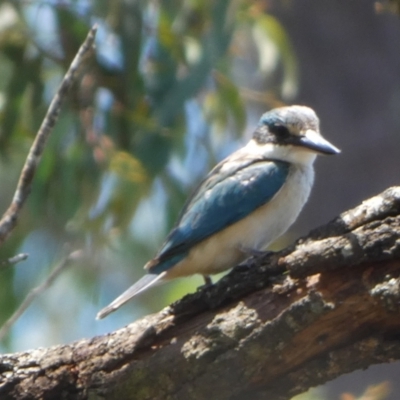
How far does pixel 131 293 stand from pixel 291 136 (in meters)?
1.04

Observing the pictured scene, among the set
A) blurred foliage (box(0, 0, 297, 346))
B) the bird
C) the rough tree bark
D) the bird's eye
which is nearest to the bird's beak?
the bird

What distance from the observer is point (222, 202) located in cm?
374

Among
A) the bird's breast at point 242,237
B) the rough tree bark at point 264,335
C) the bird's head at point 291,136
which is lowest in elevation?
the rough tree bark at point 264,335

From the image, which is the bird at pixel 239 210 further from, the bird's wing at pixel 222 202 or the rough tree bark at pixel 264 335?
the rough tree bark at pixel 264 335

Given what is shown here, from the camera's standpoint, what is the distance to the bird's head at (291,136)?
12.8 feet

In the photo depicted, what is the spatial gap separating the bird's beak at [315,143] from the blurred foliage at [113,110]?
0.69 meters

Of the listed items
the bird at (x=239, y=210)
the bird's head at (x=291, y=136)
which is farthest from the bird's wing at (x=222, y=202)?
the bird's head at (x=291, y=136)

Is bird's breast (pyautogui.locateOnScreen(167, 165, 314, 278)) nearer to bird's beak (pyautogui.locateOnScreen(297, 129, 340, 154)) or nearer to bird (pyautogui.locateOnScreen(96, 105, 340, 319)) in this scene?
bird (pyautogui.locateOnScreen(96, 105, 340, 319))

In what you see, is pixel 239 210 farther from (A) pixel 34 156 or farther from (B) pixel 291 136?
(A) pixel 34 156

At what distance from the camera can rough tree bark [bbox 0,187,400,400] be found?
2.50 metres

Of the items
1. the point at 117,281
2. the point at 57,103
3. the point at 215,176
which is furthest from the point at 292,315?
the point at 117,281

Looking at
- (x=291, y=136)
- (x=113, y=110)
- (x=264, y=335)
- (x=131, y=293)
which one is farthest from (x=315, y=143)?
(x=264, y=335)

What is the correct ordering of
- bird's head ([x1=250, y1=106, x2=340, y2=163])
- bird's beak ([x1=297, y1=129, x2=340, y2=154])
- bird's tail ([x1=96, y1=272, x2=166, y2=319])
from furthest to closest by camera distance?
bird's head ([x1=250, y1=106, x2=340, y2=163]) → bird's beak ([x1=297, y1=129, x2=340, y2=154]) → bird's tail ([x1=96, y1=272, x2=166, y2=319])

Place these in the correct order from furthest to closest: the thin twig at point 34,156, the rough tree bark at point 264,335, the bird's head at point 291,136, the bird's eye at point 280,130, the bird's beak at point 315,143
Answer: the bird's eye at point 280,130 → the bird's head at point 291,136 → the bird's beak at point 315,143 → the thin twig at point 34,156 → the rough tree bark at point 264,335
